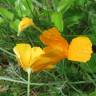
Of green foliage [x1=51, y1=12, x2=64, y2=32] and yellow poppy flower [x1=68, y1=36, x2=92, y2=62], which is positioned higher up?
green foliage [x1=51, y1=12, x2=64, y2=32]

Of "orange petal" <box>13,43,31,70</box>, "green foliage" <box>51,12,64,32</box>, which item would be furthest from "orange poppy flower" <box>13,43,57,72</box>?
"green foliage" <box>51,12,64,32</box>

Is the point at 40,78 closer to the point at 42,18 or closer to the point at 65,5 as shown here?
the point at 42,18

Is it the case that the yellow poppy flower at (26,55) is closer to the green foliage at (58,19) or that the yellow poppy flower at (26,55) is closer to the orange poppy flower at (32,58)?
the orange poppy flower at (32,58)

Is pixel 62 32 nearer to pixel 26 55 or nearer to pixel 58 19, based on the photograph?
pixel 58 19

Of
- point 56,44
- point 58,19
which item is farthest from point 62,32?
point 56,44

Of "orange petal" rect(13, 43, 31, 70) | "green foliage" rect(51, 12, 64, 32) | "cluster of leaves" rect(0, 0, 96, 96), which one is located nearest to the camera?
"orange petal" rect(13, 43, 31, 70)

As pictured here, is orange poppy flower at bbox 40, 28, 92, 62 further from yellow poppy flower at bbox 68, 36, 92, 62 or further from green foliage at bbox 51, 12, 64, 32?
green foliage at bbox 51, 12, 64, 32
